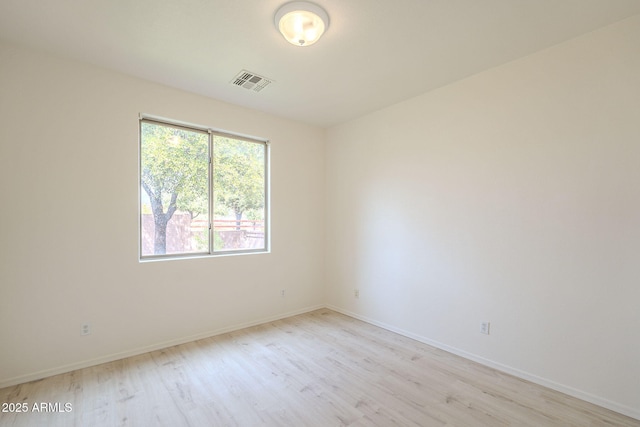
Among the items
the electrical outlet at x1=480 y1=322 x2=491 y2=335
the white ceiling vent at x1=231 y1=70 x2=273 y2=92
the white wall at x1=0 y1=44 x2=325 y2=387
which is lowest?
the electrical outlet at x1=480 y1=322 x2=491 y2=335

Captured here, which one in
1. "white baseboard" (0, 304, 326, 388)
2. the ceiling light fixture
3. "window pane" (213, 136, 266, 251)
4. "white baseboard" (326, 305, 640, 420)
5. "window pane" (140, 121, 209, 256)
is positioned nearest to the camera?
the ceiling light fixture

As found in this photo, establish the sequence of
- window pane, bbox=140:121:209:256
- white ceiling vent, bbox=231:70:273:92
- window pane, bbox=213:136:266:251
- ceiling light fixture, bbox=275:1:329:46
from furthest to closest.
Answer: window pane, bbox=213:136:266:251 < window pane, bbox=140:121:209:256 < white ceiling vent, bbox=231:70:273:92 < ceiling light fixture, bbox=275:1:329:46

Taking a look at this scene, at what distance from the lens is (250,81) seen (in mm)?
2936

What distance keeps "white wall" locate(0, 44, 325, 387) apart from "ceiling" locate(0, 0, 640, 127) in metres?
0.30

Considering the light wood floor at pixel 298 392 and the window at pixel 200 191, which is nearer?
the light wood floor at pixel 298 392

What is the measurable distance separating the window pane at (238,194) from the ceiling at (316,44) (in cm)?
85

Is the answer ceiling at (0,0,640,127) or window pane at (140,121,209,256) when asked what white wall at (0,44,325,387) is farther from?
ceiling at (0,0,640,127)

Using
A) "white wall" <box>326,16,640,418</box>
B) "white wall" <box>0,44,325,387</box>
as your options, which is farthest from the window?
"white wall" <box>326,16,640,418</box>

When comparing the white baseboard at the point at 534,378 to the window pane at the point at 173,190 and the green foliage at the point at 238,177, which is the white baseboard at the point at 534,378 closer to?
the green foliage at the point at 238,177

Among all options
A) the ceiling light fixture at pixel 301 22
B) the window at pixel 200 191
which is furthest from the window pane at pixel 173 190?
the ceiling light fixture at pixel 301 22

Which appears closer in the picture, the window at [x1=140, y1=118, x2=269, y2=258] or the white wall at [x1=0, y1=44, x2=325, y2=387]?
the white wall at [x1=0, y1=44, x2=325, y2=387]

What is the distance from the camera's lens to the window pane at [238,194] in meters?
3.53

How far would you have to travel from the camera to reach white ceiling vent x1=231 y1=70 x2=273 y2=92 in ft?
9.20

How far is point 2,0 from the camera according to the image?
1854 millimetres
